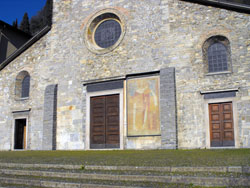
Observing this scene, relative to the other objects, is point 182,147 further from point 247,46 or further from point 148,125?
point 247,46

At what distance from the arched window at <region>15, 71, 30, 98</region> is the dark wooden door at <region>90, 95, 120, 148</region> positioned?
5.87m

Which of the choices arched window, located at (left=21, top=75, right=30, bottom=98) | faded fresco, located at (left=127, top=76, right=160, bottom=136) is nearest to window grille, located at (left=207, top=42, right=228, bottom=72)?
faded fresco, located at (left=127, top=76, right=160, bottom=136)

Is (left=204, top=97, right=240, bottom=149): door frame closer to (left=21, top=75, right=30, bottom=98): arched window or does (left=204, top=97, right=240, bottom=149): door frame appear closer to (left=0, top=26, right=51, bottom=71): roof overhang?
(left=0, top=26, right=51, bottom=71): roof overhang

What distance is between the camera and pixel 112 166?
21.8 feet

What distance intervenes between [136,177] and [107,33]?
13029 mm

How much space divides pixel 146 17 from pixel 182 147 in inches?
280

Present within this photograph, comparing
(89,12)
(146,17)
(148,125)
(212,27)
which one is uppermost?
(89,12)

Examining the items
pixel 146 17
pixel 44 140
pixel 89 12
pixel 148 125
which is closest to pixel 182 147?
pixel 148 125

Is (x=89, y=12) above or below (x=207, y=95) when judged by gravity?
above

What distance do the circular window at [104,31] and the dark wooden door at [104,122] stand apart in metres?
2.89

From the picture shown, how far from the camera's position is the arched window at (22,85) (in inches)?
795

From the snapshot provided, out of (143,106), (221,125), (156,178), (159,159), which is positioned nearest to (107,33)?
(143,106)

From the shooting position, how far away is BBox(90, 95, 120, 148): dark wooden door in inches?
627

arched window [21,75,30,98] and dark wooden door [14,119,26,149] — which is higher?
arched window [21,75,30,98]
